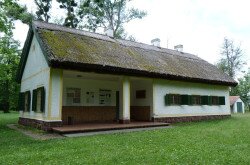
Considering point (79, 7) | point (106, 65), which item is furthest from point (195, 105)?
point (79, 7)

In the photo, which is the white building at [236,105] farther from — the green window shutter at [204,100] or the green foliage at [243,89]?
the green window shutter at [204,100]

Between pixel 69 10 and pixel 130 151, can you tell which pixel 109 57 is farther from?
pixel 69 10

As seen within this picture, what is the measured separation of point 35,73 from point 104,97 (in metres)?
4.68

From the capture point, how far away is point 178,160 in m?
6.72

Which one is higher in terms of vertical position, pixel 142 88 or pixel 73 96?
pixel 142 88

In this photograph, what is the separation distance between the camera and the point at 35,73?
1549 cm

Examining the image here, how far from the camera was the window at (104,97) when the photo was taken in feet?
57.0

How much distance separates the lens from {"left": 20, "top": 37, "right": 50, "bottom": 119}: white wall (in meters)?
13.4

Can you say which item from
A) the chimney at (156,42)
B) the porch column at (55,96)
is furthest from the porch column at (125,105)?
the chimney at (156,42)

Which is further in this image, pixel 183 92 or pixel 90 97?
pixel 183 92

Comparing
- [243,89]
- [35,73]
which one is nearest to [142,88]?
[35,73]

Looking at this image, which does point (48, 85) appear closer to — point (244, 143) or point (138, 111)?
point (138, 111)

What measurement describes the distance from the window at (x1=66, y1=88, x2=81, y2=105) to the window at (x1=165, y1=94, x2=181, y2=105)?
5584 millimetres

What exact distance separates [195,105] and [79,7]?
17202mm
